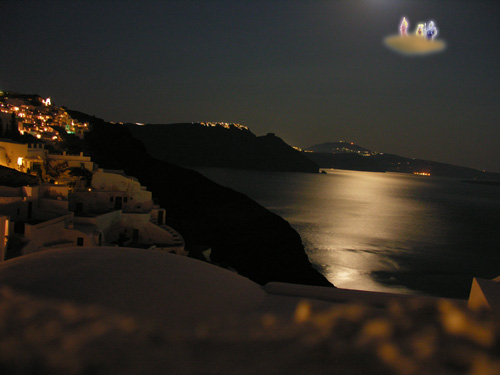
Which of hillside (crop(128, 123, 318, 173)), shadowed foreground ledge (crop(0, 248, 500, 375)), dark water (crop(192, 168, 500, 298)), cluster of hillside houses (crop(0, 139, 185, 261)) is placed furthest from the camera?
hillside (crop(128, 123, 318, 173))

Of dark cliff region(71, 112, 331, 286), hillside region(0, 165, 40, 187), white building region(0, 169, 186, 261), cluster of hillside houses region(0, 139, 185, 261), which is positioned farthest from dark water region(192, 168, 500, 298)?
hillside region(0, 165, 40, 187)

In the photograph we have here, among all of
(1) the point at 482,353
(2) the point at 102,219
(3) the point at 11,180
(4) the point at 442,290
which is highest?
(1) the point at 482,353

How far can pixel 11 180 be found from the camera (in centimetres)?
1387

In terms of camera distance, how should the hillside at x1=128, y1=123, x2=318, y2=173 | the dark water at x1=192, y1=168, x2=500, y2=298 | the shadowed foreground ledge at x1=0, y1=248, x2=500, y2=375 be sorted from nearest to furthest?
the shadowed foreground ledge at x1=0, y1=248, x2=500, y2=375 < the dark water at x1=192, y1=168, x2=500, y2=298 < the hillside at x1=128, y1=123, x2=318, y2=173

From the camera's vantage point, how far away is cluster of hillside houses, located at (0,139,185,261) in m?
10.8

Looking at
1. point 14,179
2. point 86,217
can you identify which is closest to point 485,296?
point 86,217

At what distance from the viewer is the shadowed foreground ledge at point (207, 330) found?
1.64 meters

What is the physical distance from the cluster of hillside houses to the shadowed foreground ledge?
329 inches

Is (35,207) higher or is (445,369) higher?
(445,369)

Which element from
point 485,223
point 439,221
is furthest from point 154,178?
point 485,223

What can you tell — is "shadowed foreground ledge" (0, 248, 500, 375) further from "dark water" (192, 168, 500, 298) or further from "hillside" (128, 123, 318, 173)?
"hillside" (128, 123, 318, 173)

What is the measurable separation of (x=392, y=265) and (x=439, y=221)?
30.4m

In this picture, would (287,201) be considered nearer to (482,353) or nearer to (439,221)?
(439,221)

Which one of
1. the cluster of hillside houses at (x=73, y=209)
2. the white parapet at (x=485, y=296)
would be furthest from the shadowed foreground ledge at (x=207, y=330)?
the cluster of hillside houses at (x=73, y=209)
